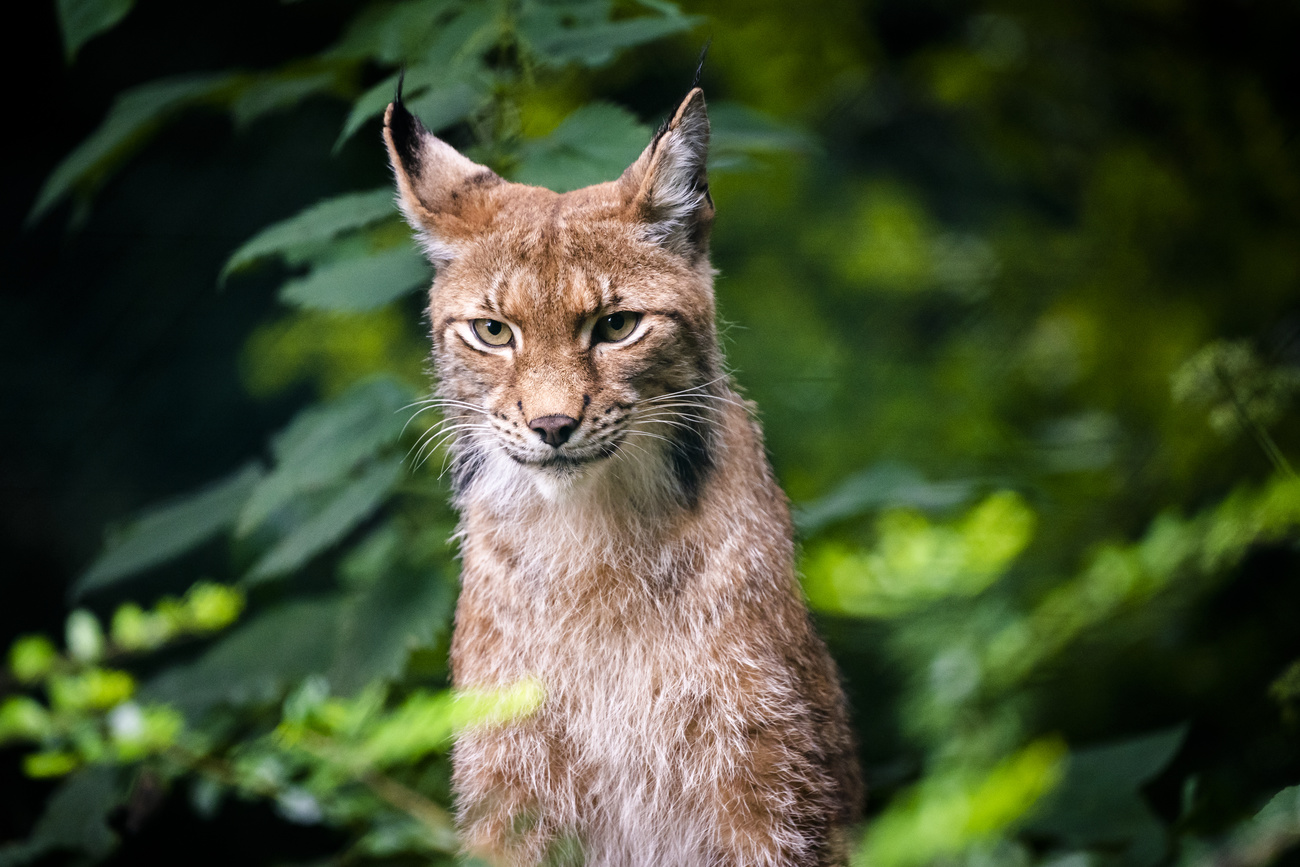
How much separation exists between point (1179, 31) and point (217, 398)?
3.02 meters

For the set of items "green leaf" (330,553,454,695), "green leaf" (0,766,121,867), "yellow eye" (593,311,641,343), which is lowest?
"green leaf" (0,766,121,867)

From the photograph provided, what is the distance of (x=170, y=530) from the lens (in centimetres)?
220

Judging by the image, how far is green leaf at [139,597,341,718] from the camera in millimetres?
2012

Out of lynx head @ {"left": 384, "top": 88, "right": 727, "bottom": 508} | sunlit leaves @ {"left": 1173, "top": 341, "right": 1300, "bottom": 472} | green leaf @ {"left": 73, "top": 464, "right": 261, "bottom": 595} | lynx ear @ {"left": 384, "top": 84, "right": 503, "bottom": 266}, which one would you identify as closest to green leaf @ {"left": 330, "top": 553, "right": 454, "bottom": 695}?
green leaf @ {"left": 73, "top": 464, "right": 261, "bottom": 595}

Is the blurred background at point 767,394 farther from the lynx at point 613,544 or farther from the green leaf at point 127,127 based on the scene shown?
the lynx at point 613,544

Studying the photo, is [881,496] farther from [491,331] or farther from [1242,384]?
[491,331]

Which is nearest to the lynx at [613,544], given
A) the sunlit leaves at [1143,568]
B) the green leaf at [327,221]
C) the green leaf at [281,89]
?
the green leaf at [327,221]

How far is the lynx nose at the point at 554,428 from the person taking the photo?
1245 millimetres

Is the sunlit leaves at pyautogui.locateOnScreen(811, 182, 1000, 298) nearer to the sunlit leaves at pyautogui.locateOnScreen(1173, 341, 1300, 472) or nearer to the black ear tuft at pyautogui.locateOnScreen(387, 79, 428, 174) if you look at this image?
the sunlit leaves at pyautogui.locateOnScreen(1173, 341, 1300, 472)

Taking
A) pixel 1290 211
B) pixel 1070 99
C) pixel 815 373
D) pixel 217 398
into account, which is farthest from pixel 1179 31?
pixel 217 398

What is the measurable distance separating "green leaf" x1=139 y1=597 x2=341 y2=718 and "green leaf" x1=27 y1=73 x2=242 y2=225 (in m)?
0.96

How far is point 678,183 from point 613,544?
508 mm

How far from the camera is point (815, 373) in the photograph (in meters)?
2.61

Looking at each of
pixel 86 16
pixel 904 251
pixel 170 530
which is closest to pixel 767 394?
pixel 904 251
